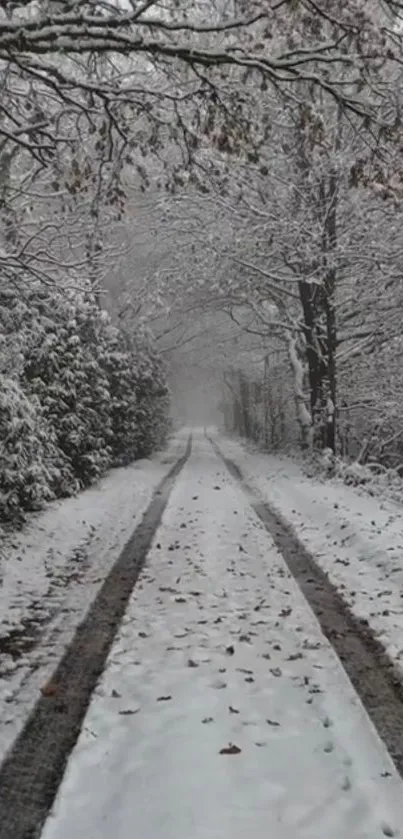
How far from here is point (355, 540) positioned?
32.4 ft

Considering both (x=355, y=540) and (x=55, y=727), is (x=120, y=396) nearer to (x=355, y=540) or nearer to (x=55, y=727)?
(x=355, y=540)

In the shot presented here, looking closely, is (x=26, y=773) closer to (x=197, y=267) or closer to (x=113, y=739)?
(x=113, y=739)

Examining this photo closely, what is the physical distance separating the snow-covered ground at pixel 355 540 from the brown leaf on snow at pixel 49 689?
8.85ft

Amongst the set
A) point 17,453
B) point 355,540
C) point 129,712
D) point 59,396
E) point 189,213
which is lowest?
point 129,712

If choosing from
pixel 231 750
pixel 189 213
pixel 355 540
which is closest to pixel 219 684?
pixel 231 750

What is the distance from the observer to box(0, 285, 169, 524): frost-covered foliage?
9.88 m

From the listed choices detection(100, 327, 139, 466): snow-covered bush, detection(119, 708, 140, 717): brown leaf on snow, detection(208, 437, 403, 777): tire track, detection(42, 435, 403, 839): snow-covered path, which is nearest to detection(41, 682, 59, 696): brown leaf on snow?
detection(42, 435, 403, 839): snow-covered path

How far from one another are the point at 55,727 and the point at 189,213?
49.8ft

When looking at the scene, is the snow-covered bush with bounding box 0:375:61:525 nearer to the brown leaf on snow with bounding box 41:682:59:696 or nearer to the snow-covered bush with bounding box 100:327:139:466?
the brown leaf on snow with bounding box 41:682:59:696

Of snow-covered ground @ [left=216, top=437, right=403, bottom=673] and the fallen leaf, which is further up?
snow-covered ground @ [left=216, top=437, right=403, bottom=673]

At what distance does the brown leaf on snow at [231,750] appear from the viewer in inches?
165

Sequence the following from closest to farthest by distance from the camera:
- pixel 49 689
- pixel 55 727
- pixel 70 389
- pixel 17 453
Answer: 1. pixel 55 727
2. pixel 49 689
3. pixel 17 453
4. pixel 70 389

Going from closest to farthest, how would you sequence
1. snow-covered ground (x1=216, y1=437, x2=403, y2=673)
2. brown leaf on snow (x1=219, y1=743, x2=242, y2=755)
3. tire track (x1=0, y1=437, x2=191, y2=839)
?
tire track (x1=0, y1=437, x2=191, y2=839)
brown leaf on snow (x1=219, y1=743, x2=242, y2=755)
snow-covered ground (x1=216, y1=437, x2=403, y2=673)

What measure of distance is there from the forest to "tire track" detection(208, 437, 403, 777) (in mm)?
3777
